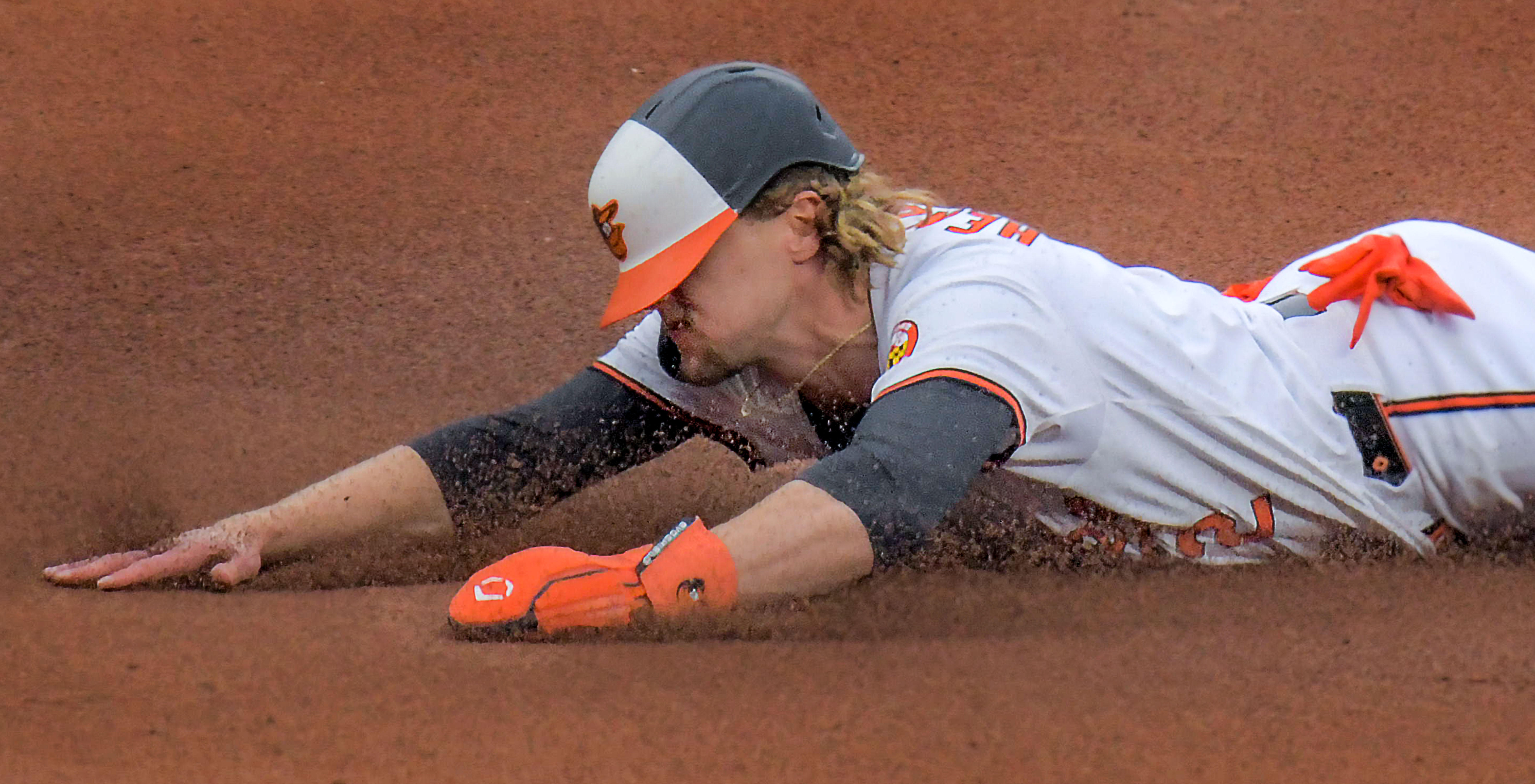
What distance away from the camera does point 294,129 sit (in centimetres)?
373

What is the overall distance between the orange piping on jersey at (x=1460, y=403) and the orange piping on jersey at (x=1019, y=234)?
523mm

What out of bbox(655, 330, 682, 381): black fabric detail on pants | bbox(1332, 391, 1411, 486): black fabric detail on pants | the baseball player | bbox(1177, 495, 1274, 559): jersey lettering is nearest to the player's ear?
the baseball player

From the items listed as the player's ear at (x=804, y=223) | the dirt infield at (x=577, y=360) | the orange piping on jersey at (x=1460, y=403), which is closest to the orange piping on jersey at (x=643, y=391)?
the dirt infield at (x=577, y=360)

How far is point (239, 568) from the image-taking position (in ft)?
6.64

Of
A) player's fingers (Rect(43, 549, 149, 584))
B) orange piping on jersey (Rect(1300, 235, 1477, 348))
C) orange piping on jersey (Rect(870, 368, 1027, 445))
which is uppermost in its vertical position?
orange piping on jersey (Rect(1300, 235, 1477, 348))

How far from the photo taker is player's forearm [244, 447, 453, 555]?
6.88ft

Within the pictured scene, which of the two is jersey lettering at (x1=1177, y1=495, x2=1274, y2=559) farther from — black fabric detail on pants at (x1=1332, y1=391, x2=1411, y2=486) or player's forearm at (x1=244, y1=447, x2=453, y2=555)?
player's forearm at (x1=244, y1=447, x2=453, y2=555)

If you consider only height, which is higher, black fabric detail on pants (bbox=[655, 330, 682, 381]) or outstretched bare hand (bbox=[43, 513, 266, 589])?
black fabric detail on pants (bbox=[655, 330, 682, 381])

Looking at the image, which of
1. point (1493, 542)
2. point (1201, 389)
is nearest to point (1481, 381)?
point (1493, 542)

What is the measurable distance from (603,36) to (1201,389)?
2.61 metres

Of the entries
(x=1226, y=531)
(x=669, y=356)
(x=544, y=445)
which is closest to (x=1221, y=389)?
(x=1226, y=531)

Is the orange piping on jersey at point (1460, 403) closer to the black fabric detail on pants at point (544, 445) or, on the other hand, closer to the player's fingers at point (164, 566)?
the black fabric detail on pants at point (544, 445)

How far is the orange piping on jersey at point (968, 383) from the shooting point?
5.42 feet

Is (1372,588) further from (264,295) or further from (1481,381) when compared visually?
(264,295)
